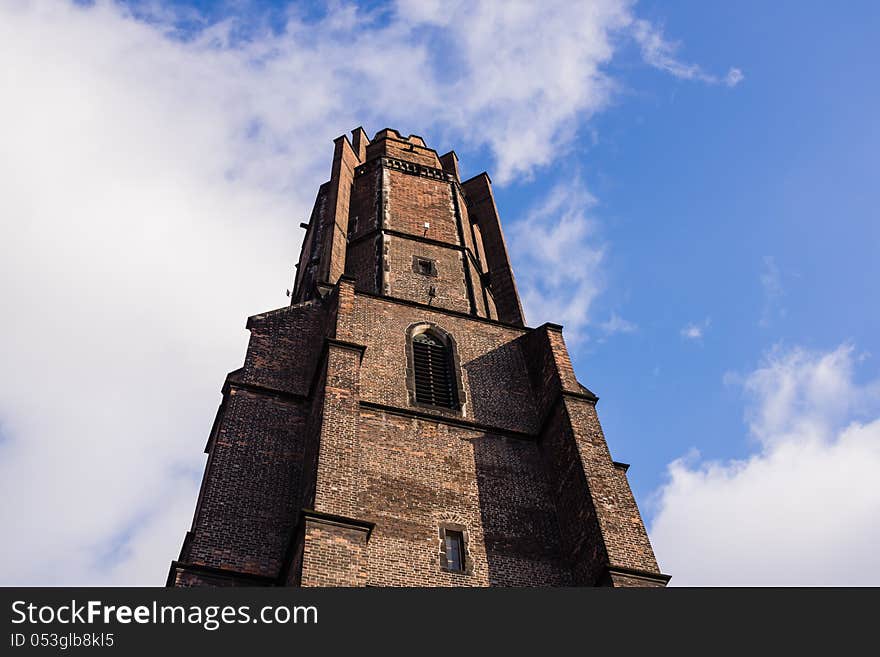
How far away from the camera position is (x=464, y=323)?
757 inches

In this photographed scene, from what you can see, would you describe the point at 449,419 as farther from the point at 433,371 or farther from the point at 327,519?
the point at 327,519

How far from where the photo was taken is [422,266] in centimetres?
2223

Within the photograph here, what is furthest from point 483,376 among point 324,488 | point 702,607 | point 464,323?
point 702,607

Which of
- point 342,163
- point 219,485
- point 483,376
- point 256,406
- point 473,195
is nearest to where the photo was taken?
point 219,485

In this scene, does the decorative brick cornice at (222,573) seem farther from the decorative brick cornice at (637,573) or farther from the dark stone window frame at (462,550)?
the decorative brick cornice at (637,573)

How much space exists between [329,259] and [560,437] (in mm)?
8607

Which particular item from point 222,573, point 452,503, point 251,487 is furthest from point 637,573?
point 251,487

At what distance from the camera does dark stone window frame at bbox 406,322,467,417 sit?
53.8 feet

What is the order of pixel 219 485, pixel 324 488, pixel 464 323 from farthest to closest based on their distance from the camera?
pixel 464 323
pixel 219 485
pixel 324 488

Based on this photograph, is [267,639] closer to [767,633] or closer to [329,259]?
Answer: [767,633]

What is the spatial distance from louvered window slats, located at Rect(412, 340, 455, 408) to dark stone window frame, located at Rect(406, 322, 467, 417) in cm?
9

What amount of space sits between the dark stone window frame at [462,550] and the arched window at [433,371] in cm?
333

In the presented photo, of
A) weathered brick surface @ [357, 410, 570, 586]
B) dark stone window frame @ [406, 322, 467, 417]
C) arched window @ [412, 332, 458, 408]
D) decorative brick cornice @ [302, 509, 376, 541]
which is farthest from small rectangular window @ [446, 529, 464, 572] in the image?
arched window @ [412, 332, 458, 408]

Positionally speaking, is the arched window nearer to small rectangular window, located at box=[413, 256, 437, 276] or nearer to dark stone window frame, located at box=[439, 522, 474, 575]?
dark stone window frame, located at box=[439, 522, 474, 575]
